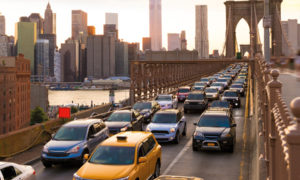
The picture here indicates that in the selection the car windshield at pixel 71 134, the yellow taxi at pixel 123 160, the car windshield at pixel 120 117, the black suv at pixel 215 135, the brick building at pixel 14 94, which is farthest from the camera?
the brick building at pixel 14 94

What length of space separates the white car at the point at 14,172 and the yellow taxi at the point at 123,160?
49.8 inches

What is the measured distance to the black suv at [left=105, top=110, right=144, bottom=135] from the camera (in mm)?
19344

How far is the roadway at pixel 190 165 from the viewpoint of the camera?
1323 centimetres

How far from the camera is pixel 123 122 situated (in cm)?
2003

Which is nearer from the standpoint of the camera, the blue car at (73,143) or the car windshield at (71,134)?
the blue car at (73,143)

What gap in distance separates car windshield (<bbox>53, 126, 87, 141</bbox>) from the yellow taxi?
3.20m

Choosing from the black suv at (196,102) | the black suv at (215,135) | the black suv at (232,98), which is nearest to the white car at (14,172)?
the black suv at (215,135)

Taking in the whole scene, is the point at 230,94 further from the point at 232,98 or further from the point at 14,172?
the point at 14,172

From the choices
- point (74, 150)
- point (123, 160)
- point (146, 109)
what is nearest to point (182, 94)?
point (146, 109)

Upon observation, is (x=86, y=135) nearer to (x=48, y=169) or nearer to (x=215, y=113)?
(x=48, y=169)

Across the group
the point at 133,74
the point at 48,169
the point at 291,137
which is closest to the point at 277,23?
the point at 133,74

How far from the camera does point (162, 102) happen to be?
31578 millimetres

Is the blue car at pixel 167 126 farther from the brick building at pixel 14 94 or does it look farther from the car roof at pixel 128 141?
the brick building at pixel 14 94

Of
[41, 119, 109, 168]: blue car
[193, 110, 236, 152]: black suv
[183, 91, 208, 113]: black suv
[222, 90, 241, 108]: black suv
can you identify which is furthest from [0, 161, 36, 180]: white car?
[222, 90, 241, 108]: black suv
